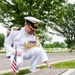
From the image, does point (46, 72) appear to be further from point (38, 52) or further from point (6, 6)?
point (6, 6)

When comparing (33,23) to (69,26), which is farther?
(69,26)

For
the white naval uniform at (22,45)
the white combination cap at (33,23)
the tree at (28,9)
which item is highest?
the tree at (28,9)

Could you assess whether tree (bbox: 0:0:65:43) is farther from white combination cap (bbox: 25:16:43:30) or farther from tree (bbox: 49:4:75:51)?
white combination cap (bbox: 25:16:43:30)

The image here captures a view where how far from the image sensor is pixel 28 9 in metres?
44.9

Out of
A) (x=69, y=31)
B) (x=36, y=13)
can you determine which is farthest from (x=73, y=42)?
(x=36, y=13)

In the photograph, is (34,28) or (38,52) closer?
(34,28)

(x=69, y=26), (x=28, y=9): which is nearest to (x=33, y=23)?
(x=28, y=9)

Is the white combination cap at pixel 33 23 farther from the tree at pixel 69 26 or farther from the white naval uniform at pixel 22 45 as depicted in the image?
the tree at pixel 69 26

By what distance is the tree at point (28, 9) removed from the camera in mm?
44581

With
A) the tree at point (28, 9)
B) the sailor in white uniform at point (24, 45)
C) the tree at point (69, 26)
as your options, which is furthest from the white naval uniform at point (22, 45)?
the tree at point (69, 26)

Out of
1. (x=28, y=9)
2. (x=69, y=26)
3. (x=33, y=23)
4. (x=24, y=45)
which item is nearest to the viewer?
(x=33, y=23)

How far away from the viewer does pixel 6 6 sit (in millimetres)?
47281

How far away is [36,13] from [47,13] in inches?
134

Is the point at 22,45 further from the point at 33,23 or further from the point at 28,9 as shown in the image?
the point at 28,9
